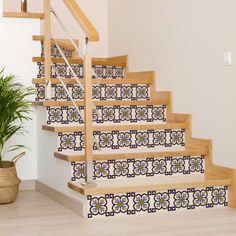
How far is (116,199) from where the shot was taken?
420 cm

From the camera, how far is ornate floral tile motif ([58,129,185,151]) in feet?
15.8

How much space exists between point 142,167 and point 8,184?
107cm

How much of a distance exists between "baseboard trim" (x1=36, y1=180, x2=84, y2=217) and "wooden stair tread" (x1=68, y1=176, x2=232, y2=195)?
12 centimetres

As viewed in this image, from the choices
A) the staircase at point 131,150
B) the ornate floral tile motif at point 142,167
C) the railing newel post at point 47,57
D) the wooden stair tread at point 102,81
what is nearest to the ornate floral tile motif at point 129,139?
the staircase at point 131,150

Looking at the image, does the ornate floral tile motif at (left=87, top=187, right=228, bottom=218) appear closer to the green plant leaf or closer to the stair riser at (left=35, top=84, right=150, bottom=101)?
the green plant leaf

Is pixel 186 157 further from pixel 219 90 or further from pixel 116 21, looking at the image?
pixel 116 21

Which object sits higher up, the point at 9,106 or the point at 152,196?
the point at 9,106

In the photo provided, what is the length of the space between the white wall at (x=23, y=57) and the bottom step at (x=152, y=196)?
1.20 metres

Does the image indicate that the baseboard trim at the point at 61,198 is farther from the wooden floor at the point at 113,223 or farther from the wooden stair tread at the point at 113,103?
the wooden stair tread at the point at 113,103

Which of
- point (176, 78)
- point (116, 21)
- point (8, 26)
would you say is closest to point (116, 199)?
point (176, 78)

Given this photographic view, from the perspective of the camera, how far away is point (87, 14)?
7062mm

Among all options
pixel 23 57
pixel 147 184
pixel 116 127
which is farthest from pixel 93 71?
pixel 147 184

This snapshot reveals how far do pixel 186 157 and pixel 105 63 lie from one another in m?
1.69

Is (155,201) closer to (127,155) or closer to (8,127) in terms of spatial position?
(127,155)
